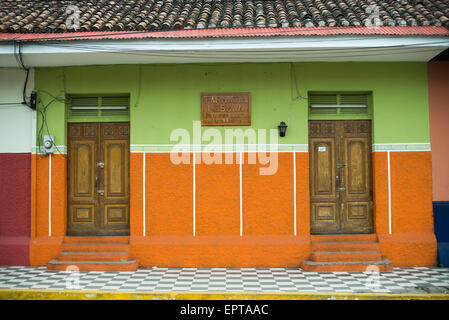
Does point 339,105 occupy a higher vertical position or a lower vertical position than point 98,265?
higher

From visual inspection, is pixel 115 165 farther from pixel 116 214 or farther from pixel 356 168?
pixel 356 168

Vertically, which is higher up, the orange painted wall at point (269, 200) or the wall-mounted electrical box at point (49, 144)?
the wall-mounted electrical box at point (49, 144)

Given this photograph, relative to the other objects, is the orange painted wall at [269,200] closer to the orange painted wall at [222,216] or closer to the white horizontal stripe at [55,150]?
the orange painted wall at [222,216]

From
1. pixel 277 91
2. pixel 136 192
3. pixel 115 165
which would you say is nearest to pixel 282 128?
pixel 277 91

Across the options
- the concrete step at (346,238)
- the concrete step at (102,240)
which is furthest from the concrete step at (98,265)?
the concrete step at (346,238)

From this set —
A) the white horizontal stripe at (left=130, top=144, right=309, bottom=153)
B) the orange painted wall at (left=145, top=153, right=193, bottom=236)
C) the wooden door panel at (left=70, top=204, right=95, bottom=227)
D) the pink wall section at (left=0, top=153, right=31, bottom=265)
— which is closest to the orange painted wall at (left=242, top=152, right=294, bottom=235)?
the white horizontal stripe at (left=130, top=144, right=309, bottom=153)

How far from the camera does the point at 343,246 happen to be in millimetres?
9391

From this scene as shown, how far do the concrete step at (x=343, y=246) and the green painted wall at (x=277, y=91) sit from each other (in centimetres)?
231

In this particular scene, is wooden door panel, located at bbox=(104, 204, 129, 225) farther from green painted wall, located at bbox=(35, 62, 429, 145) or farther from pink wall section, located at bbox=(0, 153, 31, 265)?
pink wall section, located at bbox=(0, 153, 31, 265)

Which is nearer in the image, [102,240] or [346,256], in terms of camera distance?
[346,256]

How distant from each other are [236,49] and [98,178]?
14.0ft

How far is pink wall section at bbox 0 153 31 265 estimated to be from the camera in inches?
378

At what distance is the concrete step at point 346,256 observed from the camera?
30.1 ft

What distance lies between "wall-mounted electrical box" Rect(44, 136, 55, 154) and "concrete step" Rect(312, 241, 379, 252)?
246 inches
